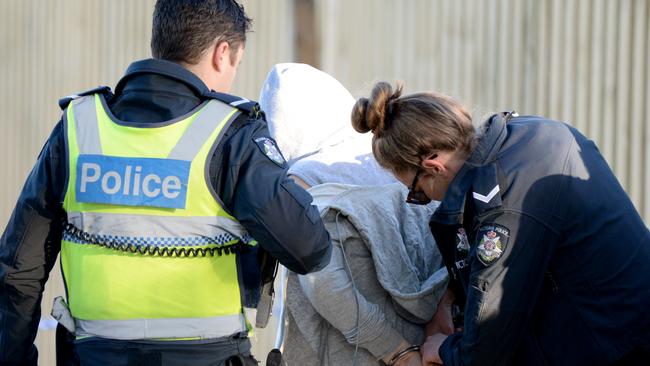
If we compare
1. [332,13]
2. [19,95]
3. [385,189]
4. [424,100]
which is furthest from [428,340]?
[19,95]

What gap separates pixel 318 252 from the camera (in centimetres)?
253

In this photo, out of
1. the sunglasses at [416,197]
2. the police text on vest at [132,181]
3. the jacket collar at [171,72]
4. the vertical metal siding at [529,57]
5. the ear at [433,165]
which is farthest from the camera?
the vertical metal siding at [529,57]

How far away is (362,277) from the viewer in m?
2.98

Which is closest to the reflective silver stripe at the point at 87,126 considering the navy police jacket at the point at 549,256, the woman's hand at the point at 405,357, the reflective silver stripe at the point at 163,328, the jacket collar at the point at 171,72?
the jacket collar at the point at 171,72

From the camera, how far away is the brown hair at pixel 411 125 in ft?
8.86

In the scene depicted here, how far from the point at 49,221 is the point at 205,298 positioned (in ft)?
1.67

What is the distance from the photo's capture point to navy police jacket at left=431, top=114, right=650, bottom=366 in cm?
255

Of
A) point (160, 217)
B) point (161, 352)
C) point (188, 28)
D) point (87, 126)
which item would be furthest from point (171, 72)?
point (161, 352)

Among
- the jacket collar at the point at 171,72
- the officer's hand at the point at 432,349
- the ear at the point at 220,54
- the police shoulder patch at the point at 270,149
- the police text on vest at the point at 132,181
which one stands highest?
the ear at the point at 220,54

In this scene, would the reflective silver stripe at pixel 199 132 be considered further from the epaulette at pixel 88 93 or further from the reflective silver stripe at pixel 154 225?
the epaulette at pixel 88 93

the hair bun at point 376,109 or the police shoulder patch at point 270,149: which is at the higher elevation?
the hair bun at point 376,109

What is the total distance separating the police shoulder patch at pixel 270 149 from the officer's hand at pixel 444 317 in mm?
797

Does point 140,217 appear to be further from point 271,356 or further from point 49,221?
point 271,356

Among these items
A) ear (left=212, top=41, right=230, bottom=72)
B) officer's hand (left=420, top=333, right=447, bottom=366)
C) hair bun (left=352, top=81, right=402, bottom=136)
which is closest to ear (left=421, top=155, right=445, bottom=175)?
hair bun (left=352, top=81, right=402, bottom=136)
